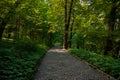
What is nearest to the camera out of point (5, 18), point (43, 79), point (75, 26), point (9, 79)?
point (9, 79)

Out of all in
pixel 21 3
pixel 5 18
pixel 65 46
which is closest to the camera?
pixel 5 18

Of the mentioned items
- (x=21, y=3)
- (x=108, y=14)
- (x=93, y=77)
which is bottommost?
(x=93, y=77)

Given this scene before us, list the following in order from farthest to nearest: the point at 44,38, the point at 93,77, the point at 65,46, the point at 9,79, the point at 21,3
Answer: the point at 44,38, the point at 65,46, the point at 21,3, the point at 93,77, the point at 9,79

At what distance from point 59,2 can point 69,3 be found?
6.41 ft

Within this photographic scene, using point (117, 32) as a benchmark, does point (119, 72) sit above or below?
below

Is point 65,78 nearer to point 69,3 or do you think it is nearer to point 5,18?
point 5,18

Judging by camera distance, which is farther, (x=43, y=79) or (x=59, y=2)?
(x=59, y=2)

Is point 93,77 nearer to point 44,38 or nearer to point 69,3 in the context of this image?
point 69,3

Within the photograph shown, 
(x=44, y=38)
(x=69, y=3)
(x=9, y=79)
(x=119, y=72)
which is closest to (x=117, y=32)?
(x=119, y=72)

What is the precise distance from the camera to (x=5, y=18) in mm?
21391

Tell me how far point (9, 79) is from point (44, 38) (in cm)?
4304

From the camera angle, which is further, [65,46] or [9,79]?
[65,46]

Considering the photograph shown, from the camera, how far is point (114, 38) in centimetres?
1229

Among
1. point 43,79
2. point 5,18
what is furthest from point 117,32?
point 5,18
